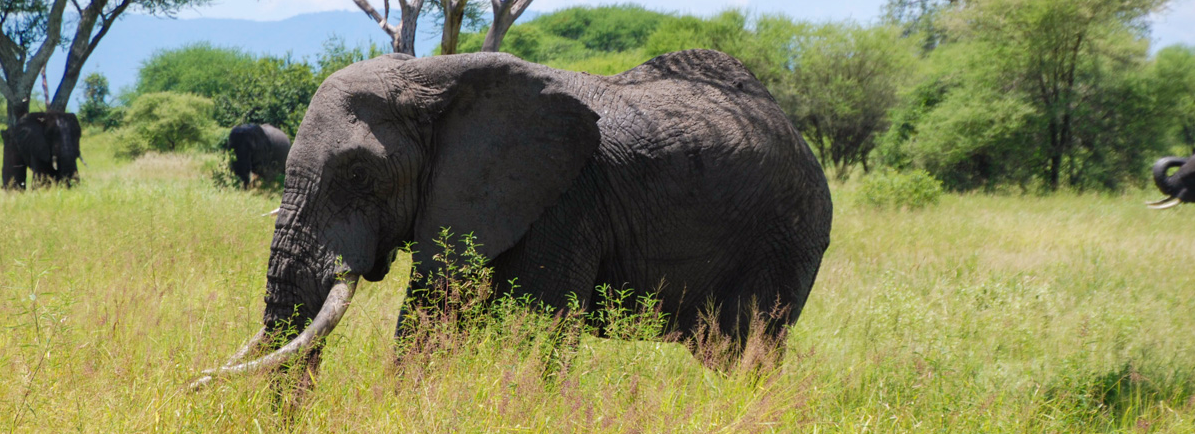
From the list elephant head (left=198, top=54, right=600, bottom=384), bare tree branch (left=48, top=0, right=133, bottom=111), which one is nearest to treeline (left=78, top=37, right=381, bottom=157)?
bare tree branch (left=48, top=0, right=133, bottom=111)

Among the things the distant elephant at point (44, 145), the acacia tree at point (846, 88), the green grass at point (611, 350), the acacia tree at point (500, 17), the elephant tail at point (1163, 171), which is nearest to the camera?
the green grass at point (611, 350)

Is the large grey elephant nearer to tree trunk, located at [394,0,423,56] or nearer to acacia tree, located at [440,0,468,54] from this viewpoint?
acacia tree, located at [440,0,468,54]

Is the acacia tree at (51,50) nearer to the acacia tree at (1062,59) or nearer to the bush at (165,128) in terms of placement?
the bush at (165,128)

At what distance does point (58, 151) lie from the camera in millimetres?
15156

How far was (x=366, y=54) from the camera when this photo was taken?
61.7 feet

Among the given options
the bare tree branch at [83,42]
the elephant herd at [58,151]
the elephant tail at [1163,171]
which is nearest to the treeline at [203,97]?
the elephant herd at [58,151]

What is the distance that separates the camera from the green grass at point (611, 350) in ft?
10.1

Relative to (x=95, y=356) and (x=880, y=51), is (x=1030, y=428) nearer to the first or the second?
(x=95, y=356)

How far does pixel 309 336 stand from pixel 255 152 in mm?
14194

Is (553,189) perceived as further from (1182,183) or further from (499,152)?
(1182,183)

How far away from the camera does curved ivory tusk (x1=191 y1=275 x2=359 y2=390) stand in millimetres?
3142

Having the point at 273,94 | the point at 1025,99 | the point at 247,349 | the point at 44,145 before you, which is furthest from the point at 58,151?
the point at 1025,99

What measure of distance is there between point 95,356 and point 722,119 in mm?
2853

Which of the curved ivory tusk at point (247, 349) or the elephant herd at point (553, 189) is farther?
the elephant herd at point (553, 189)
